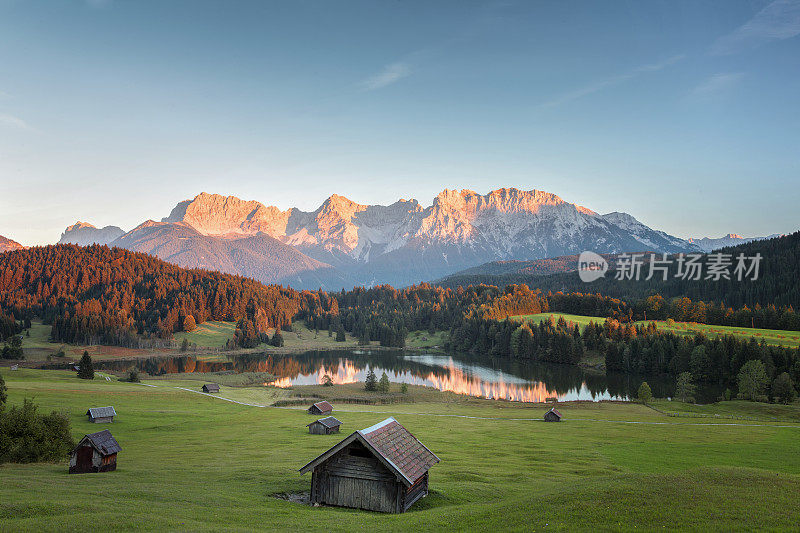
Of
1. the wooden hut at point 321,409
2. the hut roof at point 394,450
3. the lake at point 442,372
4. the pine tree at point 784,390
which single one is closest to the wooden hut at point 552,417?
the wooden hut at point 321,409

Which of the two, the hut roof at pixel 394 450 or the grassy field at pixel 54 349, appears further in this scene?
the grassy field at pixel 54 349

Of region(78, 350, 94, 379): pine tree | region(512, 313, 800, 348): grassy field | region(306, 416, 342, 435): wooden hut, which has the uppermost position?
region(512, 313, 800, 348): grassy field

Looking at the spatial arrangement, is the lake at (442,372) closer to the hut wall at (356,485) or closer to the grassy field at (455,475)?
the grassy field at (455,475)

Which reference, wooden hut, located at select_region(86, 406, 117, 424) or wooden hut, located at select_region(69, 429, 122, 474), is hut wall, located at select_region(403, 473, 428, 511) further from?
wooden hut, located at select_region(86, 406, 117, 424)

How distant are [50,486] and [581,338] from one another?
15207 cm

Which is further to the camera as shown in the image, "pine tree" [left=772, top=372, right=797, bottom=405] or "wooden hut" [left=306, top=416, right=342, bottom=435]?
"pine tree" [left=772, top=372, right=797, bottom=405]

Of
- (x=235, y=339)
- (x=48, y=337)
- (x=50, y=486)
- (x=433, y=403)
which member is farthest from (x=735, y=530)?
(x=48, y=337)

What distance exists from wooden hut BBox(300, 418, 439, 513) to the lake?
79.1 meters

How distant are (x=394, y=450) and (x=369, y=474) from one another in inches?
68.6

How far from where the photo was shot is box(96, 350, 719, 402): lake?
10744cm

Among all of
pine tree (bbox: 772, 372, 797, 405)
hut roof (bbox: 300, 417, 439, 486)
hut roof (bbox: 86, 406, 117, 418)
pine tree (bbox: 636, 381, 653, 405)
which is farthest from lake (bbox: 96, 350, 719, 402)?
hut roof (bbox: 300, 417, 439, 486)

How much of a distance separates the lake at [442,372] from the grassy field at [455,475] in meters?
36.2

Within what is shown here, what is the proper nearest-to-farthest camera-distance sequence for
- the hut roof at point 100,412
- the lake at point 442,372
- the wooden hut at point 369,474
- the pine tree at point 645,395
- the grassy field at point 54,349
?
the wooden hut at point 369,474 → the hut roof at point 100,412 → the pine tree at point 645,395 → the lake at point 442,372 → the grassy field at point 54,349

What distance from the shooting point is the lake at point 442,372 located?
107 m
